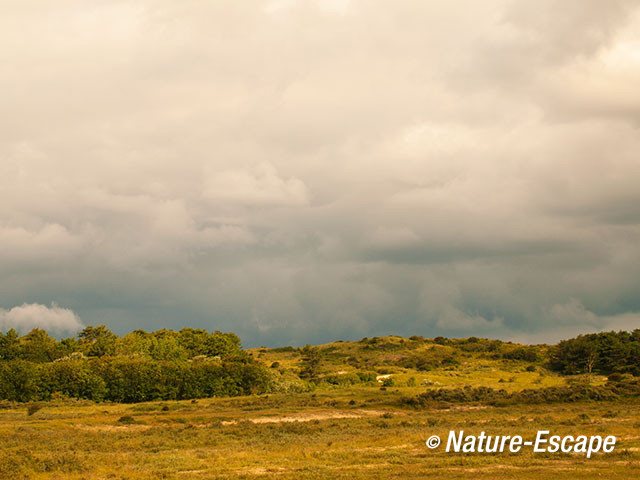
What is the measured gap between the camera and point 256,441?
45312 millimetres

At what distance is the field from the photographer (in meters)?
30.8

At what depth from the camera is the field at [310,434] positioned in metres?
30.8

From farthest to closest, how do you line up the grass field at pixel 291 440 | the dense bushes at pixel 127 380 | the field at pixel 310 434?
the dense bushes at pixel 127 380 → the field at pixel 310 434 → the grass field at pixel 291 440

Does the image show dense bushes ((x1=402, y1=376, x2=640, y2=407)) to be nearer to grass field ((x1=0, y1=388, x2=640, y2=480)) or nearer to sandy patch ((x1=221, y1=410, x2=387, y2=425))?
grass field ((x1=0, y1=388, x2=640, y2=480))

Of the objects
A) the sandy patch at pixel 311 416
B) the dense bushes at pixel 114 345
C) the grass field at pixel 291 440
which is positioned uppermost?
the dense bushes at pixel 114 345

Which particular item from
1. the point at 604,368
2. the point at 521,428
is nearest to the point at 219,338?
the point at 604,368

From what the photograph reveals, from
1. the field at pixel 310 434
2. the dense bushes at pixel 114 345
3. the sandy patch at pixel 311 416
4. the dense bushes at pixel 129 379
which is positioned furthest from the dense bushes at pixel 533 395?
the dense bushes at pixel 114 345

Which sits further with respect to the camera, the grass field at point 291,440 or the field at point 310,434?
the field at point 310,434

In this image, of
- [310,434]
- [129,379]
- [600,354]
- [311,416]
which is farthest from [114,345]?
[600,354]

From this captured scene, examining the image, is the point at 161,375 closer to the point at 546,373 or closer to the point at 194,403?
the point at 194,403

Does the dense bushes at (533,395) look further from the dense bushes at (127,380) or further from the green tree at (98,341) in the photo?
the green tree at (98,341)

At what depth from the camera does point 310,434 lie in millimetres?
48781


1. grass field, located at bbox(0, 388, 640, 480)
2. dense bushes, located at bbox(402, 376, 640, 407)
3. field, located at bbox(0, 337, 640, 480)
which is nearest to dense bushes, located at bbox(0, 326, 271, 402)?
field, located at bbox(0, 337, 640, 480)

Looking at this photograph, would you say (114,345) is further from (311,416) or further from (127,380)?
(311,416)
